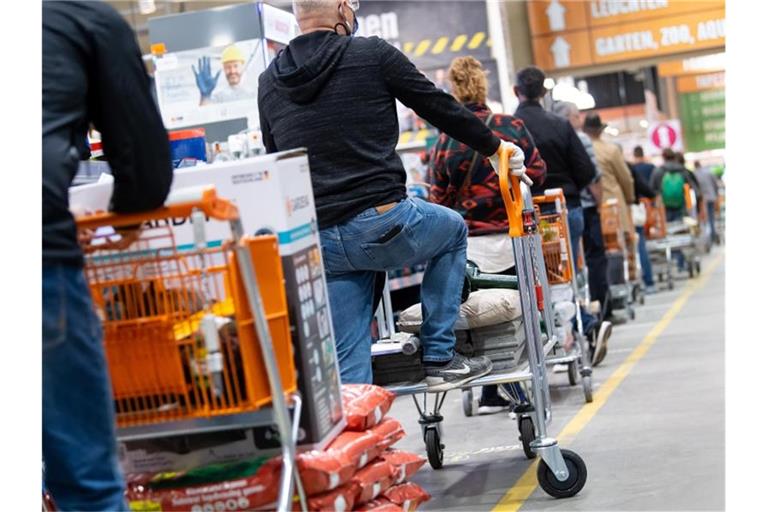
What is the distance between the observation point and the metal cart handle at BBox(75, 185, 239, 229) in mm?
3461

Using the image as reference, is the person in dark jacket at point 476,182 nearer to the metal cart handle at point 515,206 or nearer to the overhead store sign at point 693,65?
the metal cart handle at point 515,206

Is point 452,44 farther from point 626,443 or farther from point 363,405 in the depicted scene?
point 363,405

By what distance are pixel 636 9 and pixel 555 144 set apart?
12.5m

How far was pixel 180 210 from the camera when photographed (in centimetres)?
348

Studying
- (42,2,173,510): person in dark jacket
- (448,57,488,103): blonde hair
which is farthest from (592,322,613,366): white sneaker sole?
(42,2,173,510): person in dark jacket

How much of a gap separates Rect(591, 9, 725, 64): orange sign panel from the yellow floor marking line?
5744 millimetres

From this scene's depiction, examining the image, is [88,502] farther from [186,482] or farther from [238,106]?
[238,106]

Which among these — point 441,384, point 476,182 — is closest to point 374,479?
point 441,384

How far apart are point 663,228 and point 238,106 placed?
11087 mm

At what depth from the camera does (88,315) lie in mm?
3254

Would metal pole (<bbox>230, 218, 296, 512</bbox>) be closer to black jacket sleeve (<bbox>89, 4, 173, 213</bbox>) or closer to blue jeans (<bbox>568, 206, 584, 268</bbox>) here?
black jacket sleeve (<bbox>89, 4, 173, 213</bbox>)

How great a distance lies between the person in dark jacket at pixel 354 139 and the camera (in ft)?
16.8
